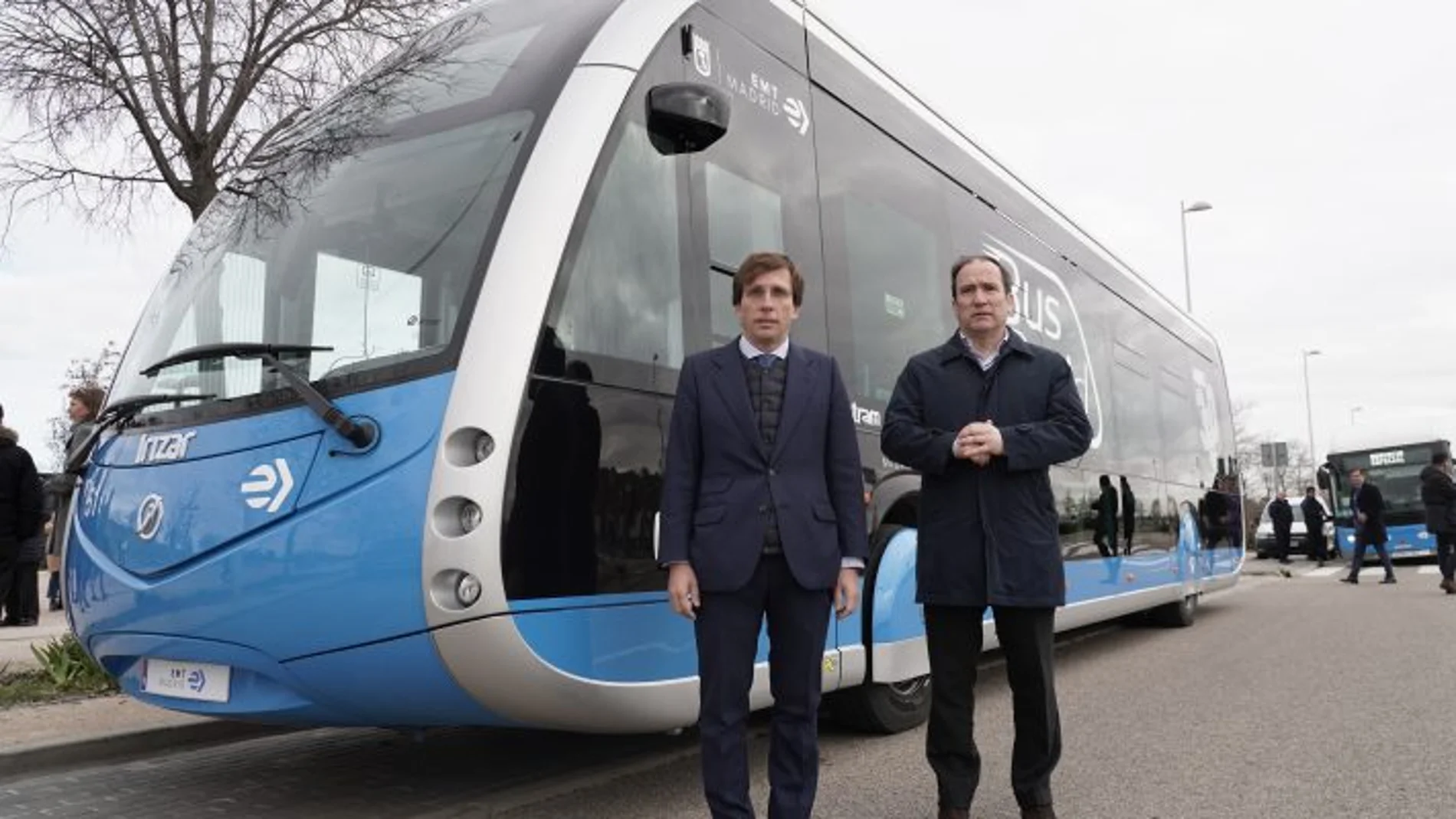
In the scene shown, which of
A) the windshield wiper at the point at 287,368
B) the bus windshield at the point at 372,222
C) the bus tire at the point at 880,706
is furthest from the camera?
the bus tire at the point at 880,706

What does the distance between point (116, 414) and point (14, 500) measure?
5.00 m

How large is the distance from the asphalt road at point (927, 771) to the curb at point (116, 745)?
7 centimetres

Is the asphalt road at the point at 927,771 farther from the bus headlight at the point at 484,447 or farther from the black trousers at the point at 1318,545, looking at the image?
the black trousers at the point at 1318,545

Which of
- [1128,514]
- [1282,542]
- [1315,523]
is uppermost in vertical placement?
[1128,514]

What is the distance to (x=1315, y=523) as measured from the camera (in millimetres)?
26344

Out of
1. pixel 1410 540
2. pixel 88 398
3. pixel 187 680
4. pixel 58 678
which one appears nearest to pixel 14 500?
pixel 88 398

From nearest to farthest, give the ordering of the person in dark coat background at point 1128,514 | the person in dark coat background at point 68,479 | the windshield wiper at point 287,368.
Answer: the windshield wiper at point 287,368 → the person in dark coat background at point 68,479 → the person in dark coat background at point 1128,514

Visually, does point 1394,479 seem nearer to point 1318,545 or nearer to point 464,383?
point 1318,545

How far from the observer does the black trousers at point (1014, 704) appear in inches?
143

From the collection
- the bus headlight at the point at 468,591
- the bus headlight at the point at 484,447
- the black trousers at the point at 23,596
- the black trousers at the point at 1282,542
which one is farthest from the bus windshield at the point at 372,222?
the black trousers at the point at 1282,542

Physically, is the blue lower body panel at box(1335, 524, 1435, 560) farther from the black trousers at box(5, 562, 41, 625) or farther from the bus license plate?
the bus license plate

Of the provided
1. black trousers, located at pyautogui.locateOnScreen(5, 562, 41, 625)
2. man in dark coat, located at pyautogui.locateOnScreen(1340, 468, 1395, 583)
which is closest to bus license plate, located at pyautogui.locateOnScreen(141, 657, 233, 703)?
black trousers, located at pyautogui.locateOnScreen(5, 562, 41, 625)

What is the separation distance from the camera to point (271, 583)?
343cm

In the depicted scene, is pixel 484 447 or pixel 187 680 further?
pixel 187 680
